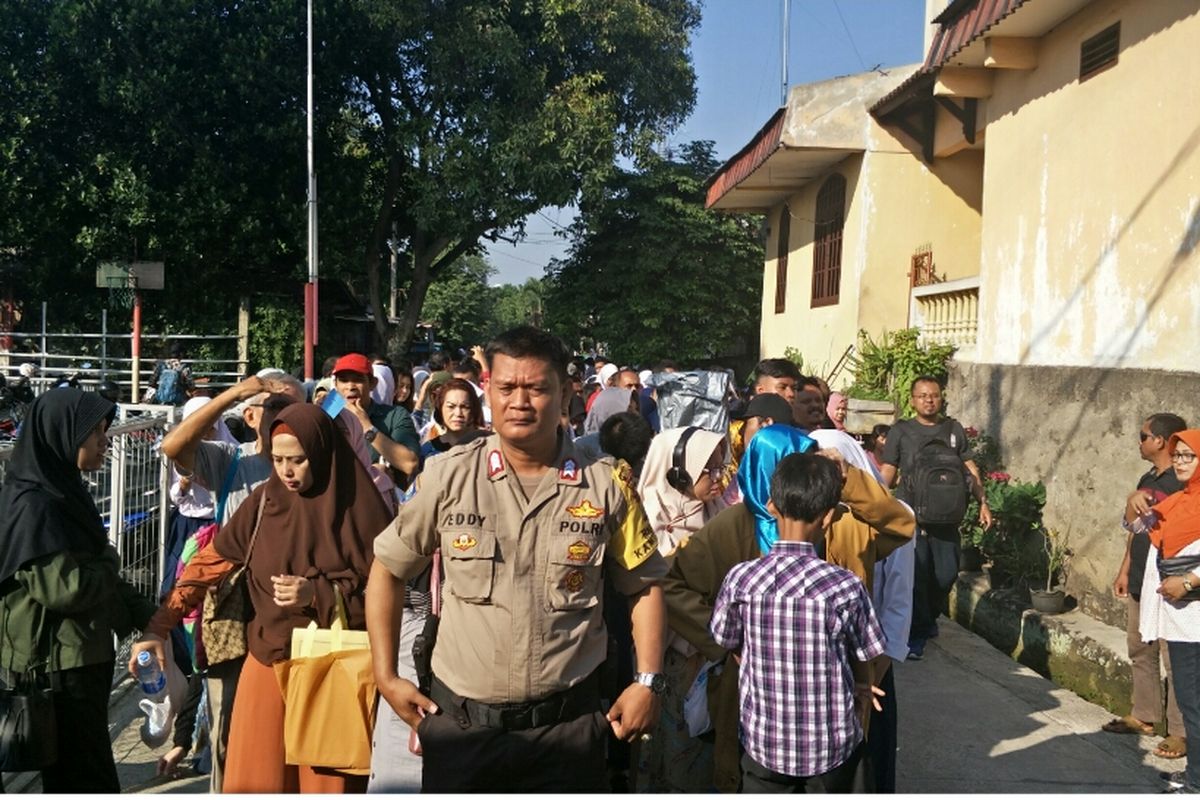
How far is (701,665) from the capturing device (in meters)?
3.84

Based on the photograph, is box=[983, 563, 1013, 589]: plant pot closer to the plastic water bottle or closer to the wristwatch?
the wristwatch

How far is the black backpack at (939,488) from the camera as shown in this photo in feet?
22.1

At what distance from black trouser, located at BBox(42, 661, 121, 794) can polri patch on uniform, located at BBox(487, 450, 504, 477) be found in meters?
1.73

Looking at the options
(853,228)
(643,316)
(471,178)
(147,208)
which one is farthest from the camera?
(643,316)

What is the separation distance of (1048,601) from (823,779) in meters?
4.64

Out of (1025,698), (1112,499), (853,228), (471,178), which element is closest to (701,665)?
(1025,698)

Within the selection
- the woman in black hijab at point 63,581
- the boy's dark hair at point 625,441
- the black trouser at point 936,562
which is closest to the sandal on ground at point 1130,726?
the black trouser at point 936,562

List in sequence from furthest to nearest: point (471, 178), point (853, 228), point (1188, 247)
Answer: point (471, 178)
point (853, 228)
point (1188, 247)

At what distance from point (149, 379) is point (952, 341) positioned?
51.9 ft

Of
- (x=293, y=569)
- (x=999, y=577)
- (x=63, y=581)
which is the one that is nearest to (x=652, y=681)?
(x=293, y=569)

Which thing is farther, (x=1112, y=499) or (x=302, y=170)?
(x=302, y=170)

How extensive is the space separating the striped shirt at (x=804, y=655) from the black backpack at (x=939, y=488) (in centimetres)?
392

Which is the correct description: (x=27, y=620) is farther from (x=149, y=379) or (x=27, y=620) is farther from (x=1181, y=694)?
(x=149, y=379)

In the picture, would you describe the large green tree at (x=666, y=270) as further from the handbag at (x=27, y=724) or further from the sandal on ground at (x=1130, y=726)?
the handbag at (x=27, y=724)
